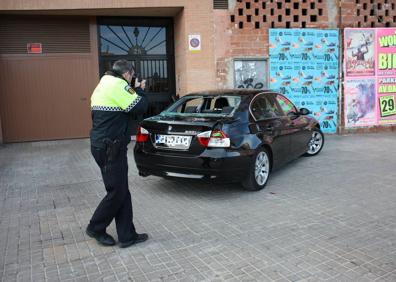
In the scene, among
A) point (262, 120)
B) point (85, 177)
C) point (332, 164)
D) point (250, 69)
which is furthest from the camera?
point (250, 69)

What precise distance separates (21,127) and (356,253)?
9638 millimetres

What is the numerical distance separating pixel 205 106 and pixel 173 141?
1052mm

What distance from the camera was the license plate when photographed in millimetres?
5199

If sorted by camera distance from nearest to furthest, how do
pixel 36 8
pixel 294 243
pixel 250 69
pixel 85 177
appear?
pixel 294 243, pixel 85 177, pixel 36 8, pixel 250 69

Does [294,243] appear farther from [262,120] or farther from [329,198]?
[262,120]

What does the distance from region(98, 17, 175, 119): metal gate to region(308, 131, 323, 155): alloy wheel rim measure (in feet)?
15.5

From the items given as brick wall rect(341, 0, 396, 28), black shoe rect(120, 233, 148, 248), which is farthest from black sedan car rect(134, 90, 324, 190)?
brick wall rect(341, 0, 396, 28)

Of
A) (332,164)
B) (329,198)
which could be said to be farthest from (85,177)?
(332,164)

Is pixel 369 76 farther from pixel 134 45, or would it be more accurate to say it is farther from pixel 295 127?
pixel 134 45

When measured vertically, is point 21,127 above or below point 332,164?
above

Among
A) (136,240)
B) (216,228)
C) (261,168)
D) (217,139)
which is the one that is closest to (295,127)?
(261,168)

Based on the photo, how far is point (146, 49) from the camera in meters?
11.3

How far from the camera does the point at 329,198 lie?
5.30 metres

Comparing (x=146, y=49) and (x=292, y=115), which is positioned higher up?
(x=146, y=49)
